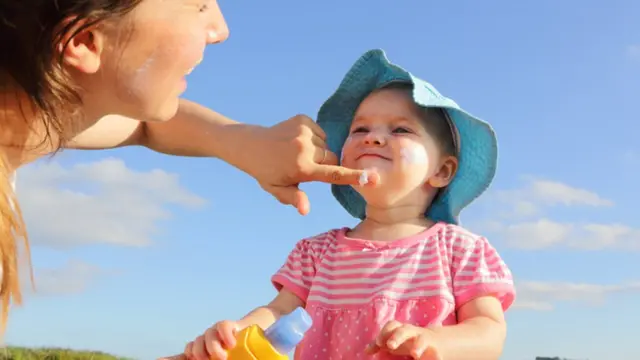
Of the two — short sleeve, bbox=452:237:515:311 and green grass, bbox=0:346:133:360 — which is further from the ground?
short sleeve, bbox=452:237:515:311

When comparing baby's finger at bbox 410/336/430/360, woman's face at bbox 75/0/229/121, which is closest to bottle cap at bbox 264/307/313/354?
baby's finger at bbox 410/336/430/360

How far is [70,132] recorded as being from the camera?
215 cm

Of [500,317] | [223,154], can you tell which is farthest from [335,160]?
[500,317]

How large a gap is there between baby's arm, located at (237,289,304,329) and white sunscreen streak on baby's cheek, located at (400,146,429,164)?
58cm

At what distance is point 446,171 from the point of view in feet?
8.94

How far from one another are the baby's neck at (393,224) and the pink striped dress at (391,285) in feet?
0.14

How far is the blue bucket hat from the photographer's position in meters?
2.67

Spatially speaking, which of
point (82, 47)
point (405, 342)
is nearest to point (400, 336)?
point (405, 342)

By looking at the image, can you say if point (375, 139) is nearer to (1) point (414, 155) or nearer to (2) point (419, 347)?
(1) point (414, 155)

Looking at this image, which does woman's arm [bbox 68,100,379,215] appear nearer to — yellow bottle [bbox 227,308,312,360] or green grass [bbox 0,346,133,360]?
yellow bottle [bbox 227,308,312,360]

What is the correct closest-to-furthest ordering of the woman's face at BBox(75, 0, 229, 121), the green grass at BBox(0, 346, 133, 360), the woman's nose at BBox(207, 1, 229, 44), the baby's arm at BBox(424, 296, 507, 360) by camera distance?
the woman's face at BBox(75, 0, 229, 121) → the woman's nose at BBox(207, 1, 229, 44) → the baby's arm at BBox(424, 296, 507, 360) → the green grass at BBox(0, 346, 133, 360)

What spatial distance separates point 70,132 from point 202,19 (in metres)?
0.49

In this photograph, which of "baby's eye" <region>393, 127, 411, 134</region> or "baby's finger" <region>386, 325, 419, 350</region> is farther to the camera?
"baby's eye" <region>393, 127, 411, 134</region>

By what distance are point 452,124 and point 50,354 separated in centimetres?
252
